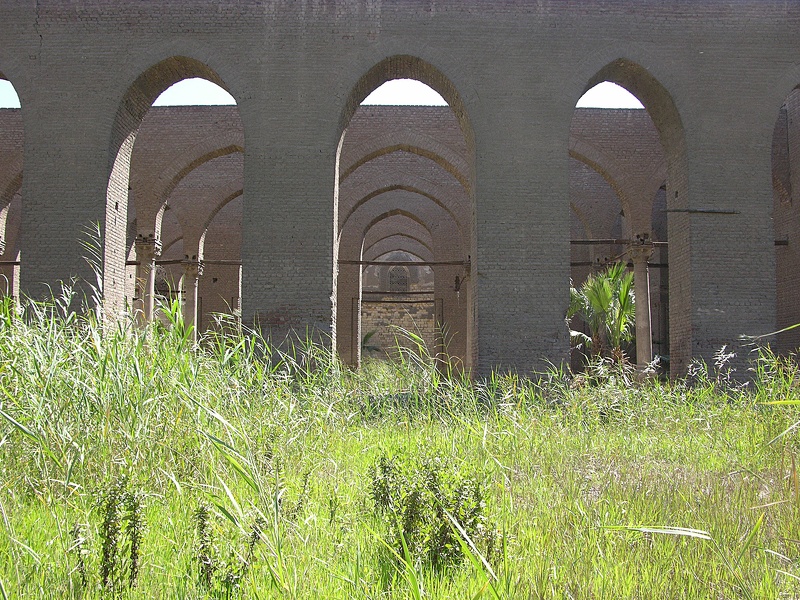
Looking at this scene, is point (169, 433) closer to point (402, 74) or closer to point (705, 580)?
point (705, 580)

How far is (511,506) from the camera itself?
13.9 ft

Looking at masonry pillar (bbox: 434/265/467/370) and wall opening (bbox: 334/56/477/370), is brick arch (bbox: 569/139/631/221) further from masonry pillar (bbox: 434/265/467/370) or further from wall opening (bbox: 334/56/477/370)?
masonry pillar (bbox: 434/265/467/370)

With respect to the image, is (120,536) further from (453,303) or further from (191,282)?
(453,303)

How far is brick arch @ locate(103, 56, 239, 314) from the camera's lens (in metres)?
12.3

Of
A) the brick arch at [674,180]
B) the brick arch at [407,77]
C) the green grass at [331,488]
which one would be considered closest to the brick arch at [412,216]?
the brick arch at [407,77]

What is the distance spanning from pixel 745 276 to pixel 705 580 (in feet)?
32.3

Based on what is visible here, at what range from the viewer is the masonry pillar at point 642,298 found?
16.5m

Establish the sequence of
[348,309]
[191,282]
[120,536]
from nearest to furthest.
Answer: [120,536] → [191,282] → [348,309]

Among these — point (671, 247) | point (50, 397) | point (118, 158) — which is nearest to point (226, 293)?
point (118, 158)

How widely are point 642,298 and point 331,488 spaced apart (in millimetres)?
13237

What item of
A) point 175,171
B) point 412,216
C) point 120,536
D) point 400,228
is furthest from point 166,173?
point 120,536

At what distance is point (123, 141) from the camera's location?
42.0ft

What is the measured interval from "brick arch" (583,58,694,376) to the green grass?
193 inches

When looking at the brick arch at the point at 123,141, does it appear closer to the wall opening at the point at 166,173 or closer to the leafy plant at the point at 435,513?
the wall opening at the point at 166,173
